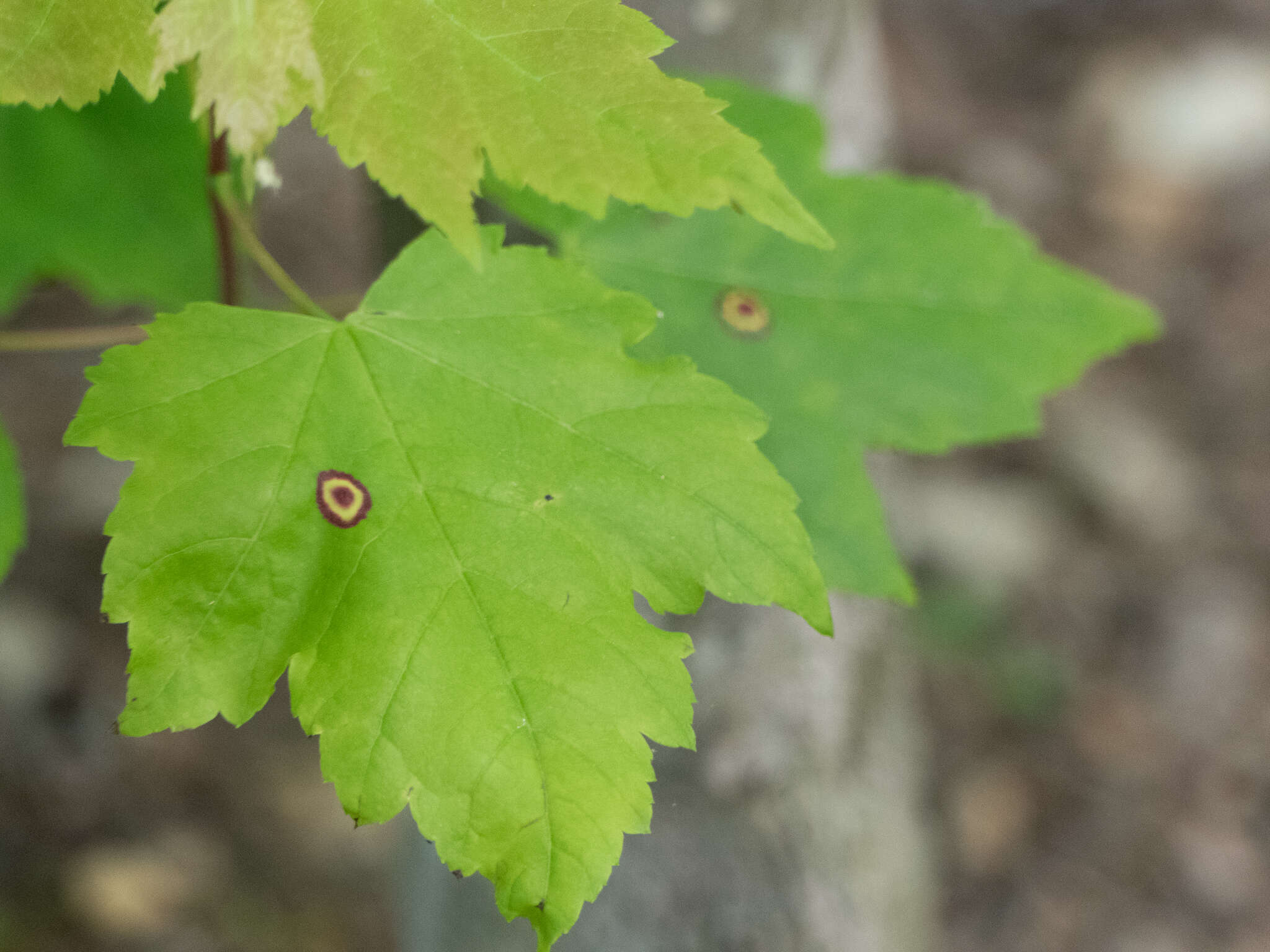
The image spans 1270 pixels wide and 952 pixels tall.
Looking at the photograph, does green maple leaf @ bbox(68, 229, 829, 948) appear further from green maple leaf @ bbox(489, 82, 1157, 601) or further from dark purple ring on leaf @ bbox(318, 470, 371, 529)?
green maple leaf @ bbox(489, 82, 1157, 601)

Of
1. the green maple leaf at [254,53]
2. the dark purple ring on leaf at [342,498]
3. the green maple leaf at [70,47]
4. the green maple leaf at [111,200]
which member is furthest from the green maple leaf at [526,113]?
the green maple leaf at [111,200]

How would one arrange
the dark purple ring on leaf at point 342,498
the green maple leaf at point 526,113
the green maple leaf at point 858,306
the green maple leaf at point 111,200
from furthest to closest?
1. the green maple leaf at point 111,200
2. the green maple leaf at point 858,306
3. the dark purple ring on leaf at point 342,498
4. the green maple leaf at point 526,113

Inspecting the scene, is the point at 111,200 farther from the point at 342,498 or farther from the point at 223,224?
the point at 342,498

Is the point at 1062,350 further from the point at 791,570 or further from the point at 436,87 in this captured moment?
the point at 436,87

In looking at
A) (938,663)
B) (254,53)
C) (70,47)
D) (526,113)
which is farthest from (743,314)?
(938,663)

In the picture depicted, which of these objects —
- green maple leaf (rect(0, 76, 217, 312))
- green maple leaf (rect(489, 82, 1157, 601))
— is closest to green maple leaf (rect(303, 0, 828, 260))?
green maple leaf (rect(489, 82, 1157, 601))

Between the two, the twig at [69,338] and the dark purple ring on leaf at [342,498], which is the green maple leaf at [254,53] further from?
the twig at [69,338]

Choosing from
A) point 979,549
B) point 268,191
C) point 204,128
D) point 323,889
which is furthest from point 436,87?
point 979,549
